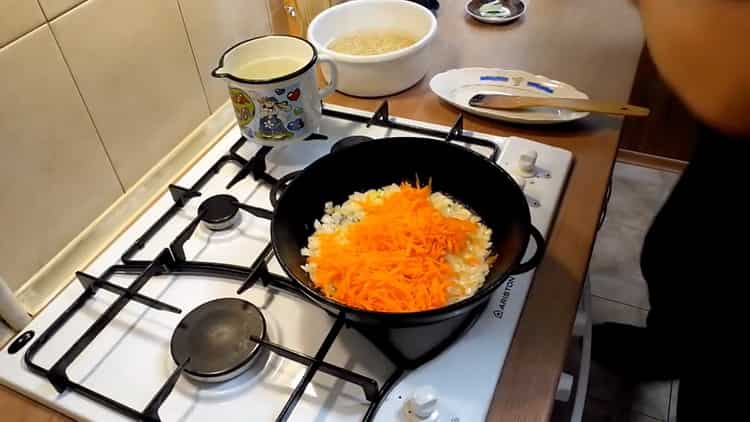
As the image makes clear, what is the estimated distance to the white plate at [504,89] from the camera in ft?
2.62

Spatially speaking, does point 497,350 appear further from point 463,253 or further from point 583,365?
point 583,365

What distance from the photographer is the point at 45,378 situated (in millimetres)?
553

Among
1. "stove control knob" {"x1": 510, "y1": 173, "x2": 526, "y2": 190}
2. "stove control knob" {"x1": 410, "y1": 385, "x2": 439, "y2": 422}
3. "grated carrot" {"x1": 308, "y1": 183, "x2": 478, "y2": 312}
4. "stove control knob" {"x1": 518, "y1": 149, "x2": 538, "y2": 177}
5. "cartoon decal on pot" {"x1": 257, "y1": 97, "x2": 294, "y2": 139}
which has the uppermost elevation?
"cartoon decal on pot" {"x1": 257, "y1": 97, "x2": 294, "y2": 139}

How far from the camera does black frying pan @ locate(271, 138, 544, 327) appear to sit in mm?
549

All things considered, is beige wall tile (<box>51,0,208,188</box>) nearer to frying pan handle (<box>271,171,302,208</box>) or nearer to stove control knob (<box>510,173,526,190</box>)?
frying pan handle (<box>271,171,302,208</box>)

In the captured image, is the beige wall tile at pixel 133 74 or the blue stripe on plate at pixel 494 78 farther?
the blue stripe on plate at pixel 494 78

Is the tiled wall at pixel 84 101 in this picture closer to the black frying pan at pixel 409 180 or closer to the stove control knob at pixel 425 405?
the black frying pan at pixel 409 180

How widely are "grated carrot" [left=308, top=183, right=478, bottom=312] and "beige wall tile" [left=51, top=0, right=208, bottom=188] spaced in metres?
0.29

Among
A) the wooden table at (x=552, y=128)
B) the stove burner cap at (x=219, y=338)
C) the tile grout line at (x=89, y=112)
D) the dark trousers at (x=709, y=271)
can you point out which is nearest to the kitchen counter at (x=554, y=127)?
the wooden table at (x=552, y=128)

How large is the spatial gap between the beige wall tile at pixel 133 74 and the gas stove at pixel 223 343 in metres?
0.08

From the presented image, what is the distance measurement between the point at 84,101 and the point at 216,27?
0.23 metres

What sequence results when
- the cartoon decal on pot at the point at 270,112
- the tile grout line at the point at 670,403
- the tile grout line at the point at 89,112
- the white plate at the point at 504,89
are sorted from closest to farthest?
the tile grout line at the point at 89,112 → the cartoon decal on pot at the point at 270,112 → the white plate at the point at 504,89 → the tile grout line at the point at 670,403

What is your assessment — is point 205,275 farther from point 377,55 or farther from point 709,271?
point 709,271

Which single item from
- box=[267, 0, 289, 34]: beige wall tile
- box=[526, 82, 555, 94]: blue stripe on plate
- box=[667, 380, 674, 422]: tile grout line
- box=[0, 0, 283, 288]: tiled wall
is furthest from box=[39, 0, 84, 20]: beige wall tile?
box=[667, 380, 674, 422]: tile grout line
